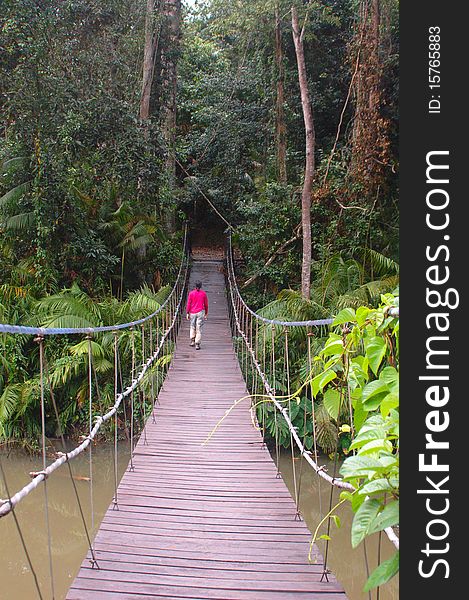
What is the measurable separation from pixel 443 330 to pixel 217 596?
1.50 meters

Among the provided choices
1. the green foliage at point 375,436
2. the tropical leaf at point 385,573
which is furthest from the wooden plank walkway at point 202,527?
the tropical leaf at point 385,573

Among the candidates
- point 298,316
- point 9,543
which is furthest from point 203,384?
point 9,543

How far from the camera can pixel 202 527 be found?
2.56 metres

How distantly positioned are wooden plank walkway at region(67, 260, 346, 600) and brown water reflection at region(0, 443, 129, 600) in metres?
1.50

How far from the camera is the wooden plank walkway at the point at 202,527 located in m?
1.99

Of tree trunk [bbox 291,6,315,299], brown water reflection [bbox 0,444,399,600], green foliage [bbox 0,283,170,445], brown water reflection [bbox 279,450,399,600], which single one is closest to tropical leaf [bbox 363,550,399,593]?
brown water reflection [bbox 0,444,399,600]

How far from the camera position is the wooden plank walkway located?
1.99 meters

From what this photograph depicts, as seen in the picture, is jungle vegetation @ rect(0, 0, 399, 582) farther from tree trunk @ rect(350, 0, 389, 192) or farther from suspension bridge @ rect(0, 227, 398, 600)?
suspension bridge @ rect(0, 227, 398, 600)

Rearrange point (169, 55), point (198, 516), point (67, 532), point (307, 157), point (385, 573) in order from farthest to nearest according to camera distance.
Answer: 1. point (169, 55)
2. point (307, 157)
3. point (67, 532)
4. point (198, 516)
5. point (385, 573)

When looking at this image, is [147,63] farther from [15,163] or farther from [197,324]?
[197,324]

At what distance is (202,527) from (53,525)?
3.34 metres

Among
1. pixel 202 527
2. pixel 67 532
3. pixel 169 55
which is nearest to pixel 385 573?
pixel 202 527

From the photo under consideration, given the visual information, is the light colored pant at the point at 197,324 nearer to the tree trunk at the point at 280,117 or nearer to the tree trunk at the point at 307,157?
the tree trunk at the point at 307,157

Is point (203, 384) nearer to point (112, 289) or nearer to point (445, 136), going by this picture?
point (112, 289)
